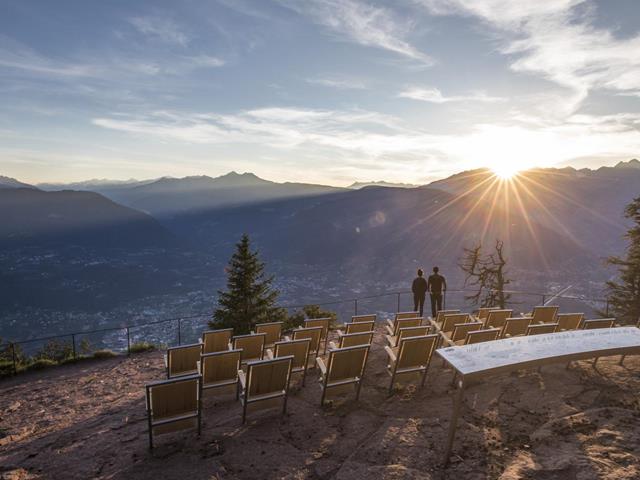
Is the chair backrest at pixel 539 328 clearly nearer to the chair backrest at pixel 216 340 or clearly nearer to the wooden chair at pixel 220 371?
the wooden chair at pixel 220 371

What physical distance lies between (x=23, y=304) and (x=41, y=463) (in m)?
180

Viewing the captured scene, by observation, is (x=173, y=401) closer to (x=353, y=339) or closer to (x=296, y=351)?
(x=296, y=351)

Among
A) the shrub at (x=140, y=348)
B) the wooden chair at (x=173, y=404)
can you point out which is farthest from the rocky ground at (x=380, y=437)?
the shrub at (x=140, y=348)

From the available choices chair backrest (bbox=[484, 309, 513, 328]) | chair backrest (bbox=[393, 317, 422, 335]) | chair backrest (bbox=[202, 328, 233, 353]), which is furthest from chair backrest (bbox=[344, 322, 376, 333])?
chair backrest (bbox=[484, 309, 513, 328])

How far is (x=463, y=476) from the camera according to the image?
365 centimetres

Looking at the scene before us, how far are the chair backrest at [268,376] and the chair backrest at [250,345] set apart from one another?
1821mm

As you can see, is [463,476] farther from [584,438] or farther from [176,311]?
[176,311]

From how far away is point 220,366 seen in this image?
5.76m

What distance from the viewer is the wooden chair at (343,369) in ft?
17.5

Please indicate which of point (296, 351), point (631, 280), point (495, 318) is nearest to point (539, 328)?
point (495, 318)

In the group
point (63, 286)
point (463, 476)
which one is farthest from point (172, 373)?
point (63, 286)

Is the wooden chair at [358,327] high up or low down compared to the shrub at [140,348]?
up

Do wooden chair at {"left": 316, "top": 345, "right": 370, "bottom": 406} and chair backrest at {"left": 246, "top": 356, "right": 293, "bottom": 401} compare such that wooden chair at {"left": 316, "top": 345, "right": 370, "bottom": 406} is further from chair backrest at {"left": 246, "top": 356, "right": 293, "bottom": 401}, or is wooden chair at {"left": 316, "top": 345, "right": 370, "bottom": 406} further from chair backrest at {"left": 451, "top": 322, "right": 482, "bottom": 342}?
chair backrest at {"left": 451, "top": 322, "right": 482, "bottom": 342}

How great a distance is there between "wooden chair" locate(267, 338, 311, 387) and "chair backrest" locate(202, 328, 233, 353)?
45.0 inches
